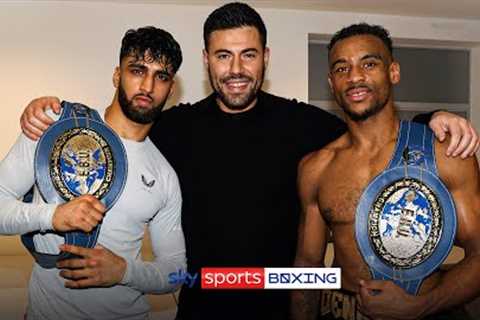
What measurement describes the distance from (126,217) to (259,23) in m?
0.48

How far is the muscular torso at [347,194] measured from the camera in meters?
1.01

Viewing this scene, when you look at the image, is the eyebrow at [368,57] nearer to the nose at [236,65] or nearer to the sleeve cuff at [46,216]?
the nose at [236,65]

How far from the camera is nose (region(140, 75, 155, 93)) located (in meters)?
0.92

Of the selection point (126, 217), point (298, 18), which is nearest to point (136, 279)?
point (126, 217)

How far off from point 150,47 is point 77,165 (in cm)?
26

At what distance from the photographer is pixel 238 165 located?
1.09 meters

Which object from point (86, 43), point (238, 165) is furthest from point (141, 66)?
point (86, 43)

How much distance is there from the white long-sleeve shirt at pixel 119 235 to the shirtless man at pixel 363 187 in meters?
0.31

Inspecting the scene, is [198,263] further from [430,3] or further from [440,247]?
[430,3]

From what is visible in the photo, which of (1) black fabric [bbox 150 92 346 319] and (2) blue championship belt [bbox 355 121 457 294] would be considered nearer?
(2) blue championship belt [bbox 355 121 457 294]

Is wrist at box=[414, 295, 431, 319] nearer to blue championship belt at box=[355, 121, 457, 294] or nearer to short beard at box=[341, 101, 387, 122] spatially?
blue championship belt at box=[355, 121, 457, 294]

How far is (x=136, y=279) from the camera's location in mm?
941

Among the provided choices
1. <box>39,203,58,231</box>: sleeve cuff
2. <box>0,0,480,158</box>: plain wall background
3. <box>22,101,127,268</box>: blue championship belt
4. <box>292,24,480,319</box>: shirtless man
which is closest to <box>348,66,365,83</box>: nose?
<box>292,24,480,319</box>: shirtless man

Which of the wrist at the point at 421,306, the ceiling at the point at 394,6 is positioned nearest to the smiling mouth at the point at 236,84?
the wrist at the point at 421,306
